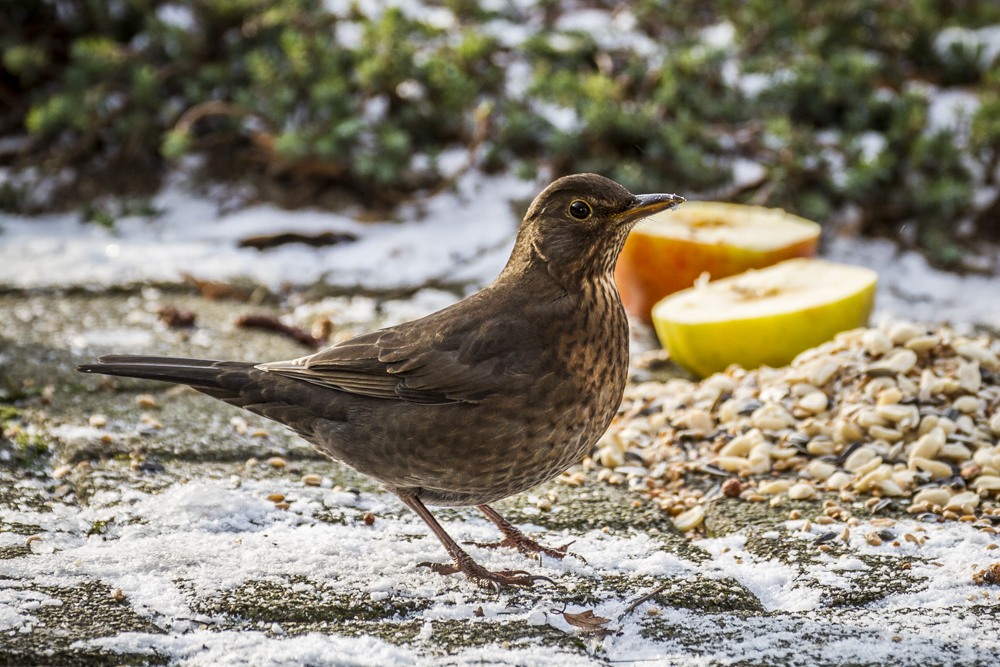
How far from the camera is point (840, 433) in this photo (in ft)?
11.0

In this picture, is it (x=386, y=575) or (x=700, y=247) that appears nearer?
(x=386, y=575)

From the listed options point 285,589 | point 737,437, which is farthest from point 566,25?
point 285,589

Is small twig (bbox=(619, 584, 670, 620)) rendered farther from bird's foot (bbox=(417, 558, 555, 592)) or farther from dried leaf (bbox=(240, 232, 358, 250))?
dried leaf (bbox=(240, 232, 358, 250))

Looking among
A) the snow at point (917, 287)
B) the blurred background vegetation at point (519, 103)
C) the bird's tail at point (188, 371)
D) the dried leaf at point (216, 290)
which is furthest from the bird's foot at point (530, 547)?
the blurred background vegetation at point (519, 103)

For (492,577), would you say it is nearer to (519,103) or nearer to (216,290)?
(216,290)

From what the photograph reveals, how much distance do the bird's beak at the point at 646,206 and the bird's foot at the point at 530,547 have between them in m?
0.95

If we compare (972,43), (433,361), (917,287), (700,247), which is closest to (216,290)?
(700,247)

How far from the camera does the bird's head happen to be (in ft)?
8.42

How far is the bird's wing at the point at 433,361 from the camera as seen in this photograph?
254 centimetres

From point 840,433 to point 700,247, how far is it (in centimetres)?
137

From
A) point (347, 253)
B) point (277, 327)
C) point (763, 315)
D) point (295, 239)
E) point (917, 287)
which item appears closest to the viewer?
point (763, 315)

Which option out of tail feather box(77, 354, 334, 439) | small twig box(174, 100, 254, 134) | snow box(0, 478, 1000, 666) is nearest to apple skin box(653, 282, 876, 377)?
snow box(0, 478, 1000, 666)

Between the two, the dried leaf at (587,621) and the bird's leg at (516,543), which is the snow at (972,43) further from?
the dried leaf at (587,621)

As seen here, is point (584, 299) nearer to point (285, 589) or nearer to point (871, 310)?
point (285, 589)
